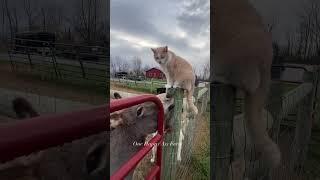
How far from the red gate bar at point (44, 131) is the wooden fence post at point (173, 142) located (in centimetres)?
120

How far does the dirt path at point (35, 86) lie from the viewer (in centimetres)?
47

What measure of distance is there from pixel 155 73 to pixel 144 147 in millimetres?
383

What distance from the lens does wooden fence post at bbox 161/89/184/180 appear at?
189 cm

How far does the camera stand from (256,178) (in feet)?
5.19

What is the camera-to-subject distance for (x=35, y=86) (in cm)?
51

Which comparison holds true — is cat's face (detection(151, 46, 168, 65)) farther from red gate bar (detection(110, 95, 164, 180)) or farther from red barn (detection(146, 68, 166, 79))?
red gate bar (detection(110, 95, 164, 180))

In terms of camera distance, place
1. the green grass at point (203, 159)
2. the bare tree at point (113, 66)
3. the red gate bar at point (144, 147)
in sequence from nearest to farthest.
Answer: the red gate bar at point (144, 147) < the bare tree at point (113, 66) < the green grass at point (203, 159)

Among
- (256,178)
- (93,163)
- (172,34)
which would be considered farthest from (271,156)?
(93,163)

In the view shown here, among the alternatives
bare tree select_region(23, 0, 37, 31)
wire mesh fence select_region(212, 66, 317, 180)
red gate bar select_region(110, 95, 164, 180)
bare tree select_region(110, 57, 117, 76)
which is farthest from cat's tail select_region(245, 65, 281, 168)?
bare tree select_region(23, 0, 37, 31)

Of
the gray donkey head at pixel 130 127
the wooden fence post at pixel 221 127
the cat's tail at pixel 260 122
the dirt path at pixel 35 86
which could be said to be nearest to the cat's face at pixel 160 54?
the gray donkey head at pixel 130 127

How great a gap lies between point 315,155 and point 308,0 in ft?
1.79

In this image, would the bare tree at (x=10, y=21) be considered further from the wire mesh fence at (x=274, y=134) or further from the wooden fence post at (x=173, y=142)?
the wooden fence post at (x=173, y=142)

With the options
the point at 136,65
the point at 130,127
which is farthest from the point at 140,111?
the point at 136,65

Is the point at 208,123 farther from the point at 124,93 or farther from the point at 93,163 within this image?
the point at 93,163
